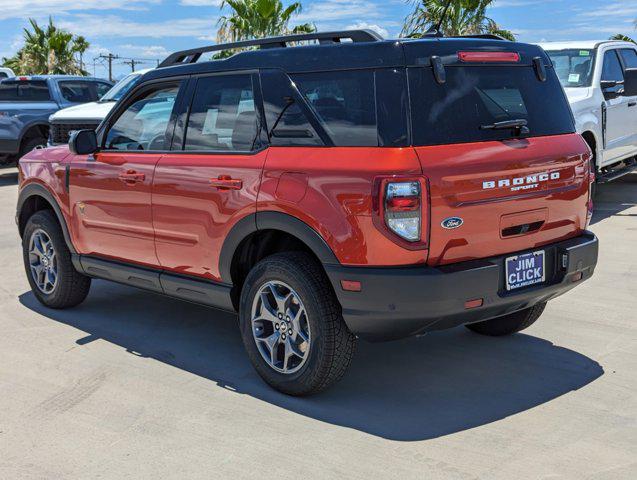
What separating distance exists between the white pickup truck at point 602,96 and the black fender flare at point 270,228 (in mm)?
5890

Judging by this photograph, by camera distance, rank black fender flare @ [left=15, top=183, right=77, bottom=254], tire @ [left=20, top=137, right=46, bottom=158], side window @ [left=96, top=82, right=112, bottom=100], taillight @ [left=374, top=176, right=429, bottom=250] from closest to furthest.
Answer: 1. taillight @ [left=374, top=176, right=429, bottom=250]
2. black fender flare @ [left=15, top=183, right=77, bottom=254]
3. tire @ [left=20, top=137, right=46, bottom=158]
4. side window @ [left=96, top=82, right=112, bottom=100]

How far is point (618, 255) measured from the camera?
775cm

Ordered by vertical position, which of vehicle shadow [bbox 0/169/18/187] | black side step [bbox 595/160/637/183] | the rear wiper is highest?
the rear wiper

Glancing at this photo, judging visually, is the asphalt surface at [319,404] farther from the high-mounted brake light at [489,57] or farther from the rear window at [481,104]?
the high-mounted brake light at [489,57]

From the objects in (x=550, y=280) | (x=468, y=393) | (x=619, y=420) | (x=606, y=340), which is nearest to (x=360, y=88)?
(x=550, y=280)

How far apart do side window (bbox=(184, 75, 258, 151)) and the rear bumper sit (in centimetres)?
106

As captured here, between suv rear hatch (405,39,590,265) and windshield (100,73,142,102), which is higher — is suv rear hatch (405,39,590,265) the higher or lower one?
the lower one

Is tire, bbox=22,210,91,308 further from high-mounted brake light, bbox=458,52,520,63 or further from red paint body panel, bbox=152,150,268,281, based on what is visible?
high-mounted brake light, bbox=458,52,520,63

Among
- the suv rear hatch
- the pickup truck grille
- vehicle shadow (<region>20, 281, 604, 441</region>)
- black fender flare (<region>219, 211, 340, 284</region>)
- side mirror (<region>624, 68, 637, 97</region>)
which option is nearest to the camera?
the suv rear hatch

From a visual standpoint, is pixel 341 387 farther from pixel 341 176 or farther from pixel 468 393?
pixel 341 176

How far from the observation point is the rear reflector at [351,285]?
13.0 ft

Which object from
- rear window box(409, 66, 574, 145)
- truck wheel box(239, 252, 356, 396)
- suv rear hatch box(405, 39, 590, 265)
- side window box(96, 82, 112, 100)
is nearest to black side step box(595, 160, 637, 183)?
rear window box(409, 66, 574, 145)

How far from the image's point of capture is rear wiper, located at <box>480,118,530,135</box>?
13.9ft

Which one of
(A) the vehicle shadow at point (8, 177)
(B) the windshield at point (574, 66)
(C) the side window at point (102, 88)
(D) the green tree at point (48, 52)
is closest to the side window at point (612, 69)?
(B) the windshield at point (574, 66)
